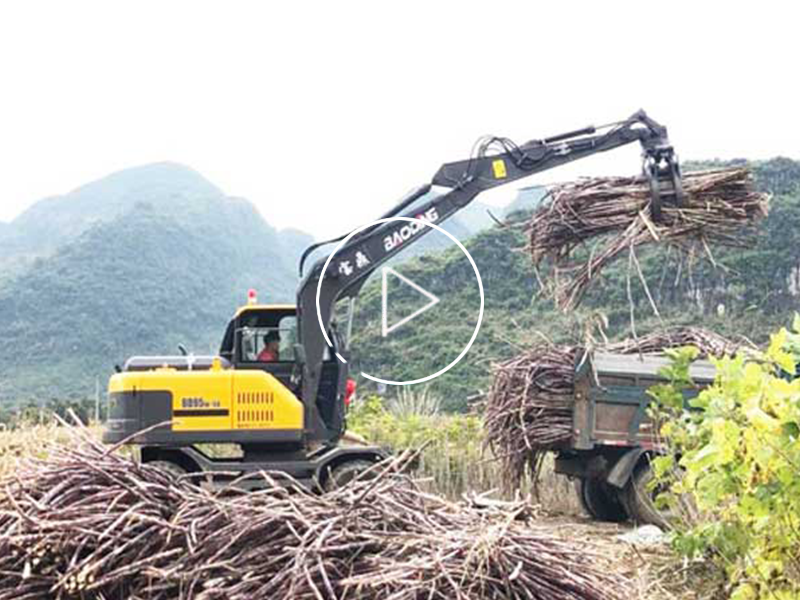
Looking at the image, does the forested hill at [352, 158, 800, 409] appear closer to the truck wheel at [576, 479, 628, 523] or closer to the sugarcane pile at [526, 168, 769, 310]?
the truck wheel at [576, 479, 628, 523]

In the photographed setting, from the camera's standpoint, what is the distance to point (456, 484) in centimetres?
1245

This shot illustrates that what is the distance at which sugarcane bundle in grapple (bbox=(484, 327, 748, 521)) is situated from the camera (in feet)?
33.8

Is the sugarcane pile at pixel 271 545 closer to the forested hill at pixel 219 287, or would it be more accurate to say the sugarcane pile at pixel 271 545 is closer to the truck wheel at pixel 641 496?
the forested hill at pixel 219 287

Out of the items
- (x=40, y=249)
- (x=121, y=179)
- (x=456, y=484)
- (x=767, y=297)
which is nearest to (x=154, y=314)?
(x=40, y=249)

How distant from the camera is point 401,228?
10703mm

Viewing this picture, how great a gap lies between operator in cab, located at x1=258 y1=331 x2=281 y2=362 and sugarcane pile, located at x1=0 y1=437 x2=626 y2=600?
20.1 feet

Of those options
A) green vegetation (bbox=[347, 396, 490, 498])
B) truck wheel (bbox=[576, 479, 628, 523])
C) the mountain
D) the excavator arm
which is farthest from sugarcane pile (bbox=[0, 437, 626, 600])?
the mountain

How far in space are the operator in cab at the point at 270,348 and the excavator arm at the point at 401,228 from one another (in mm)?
260

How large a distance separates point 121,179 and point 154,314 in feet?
174

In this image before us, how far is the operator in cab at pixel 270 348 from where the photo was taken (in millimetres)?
10688

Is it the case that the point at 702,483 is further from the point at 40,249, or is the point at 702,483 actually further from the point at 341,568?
the point at 40,249

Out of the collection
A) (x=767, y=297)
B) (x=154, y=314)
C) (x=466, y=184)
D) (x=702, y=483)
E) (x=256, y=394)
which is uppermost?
(x=466, y=184)

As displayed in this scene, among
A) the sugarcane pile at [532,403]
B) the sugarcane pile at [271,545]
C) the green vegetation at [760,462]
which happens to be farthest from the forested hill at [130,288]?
the sugarcane pile at [271,545]

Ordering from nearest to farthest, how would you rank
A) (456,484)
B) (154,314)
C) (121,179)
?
(456,484)
(154,314)
(121,179)
